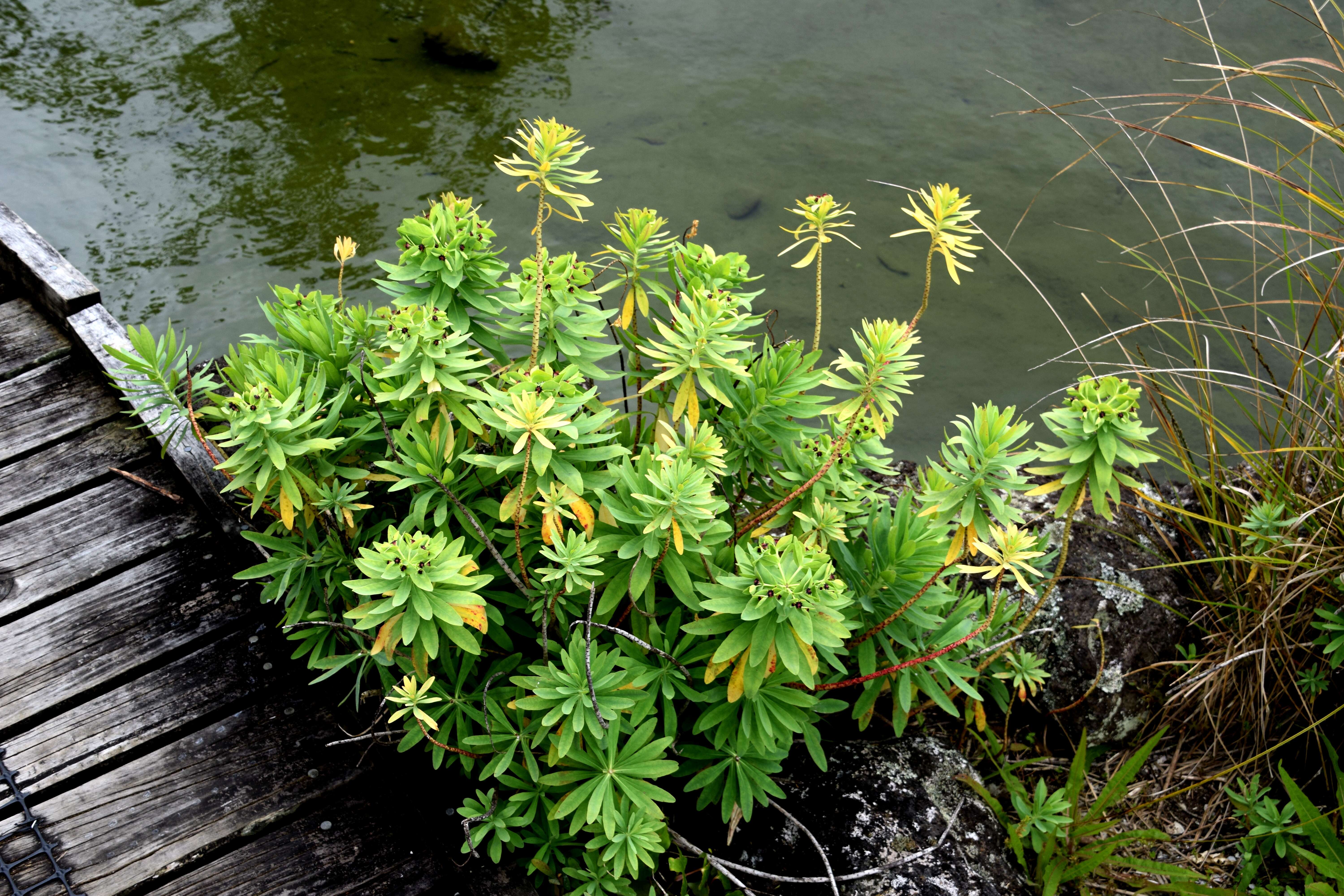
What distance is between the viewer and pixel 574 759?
6.12 ft

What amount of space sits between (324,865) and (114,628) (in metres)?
1.01

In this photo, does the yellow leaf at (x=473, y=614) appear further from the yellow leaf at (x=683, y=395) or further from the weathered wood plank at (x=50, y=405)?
the weathered wood plank at (x=50, y=405)

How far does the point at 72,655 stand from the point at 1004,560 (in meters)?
2.55

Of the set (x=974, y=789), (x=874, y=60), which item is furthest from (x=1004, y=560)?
(x=874, y=60)

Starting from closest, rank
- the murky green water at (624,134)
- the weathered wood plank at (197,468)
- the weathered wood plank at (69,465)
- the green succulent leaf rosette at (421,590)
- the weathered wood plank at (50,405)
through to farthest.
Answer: the green succulent leaf rosette at (421,590)
the weathered wood plank at (197,468)
the weathered wood plank at (69,465)
the weathered wood plank at (50,405)
the murky green water at (624,134)

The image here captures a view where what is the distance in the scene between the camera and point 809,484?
2010mm

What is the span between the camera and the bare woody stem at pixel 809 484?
2002mm

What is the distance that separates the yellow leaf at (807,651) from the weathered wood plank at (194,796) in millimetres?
1311

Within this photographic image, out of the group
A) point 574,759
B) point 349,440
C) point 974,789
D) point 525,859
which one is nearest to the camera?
point 574,759

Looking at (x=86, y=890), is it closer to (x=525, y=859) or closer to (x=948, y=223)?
(x=525, y=859)

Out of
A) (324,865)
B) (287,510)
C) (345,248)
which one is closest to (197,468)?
(345,248)

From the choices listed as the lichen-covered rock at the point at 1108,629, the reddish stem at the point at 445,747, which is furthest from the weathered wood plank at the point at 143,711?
the lichen-covered rock at the point at 1108,629

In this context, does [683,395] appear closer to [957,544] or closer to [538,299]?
[538,299]

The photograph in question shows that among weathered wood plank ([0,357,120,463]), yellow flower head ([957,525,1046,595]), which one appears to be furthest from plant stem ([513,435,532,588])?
weathered wood plank ([0,357,120,463])
